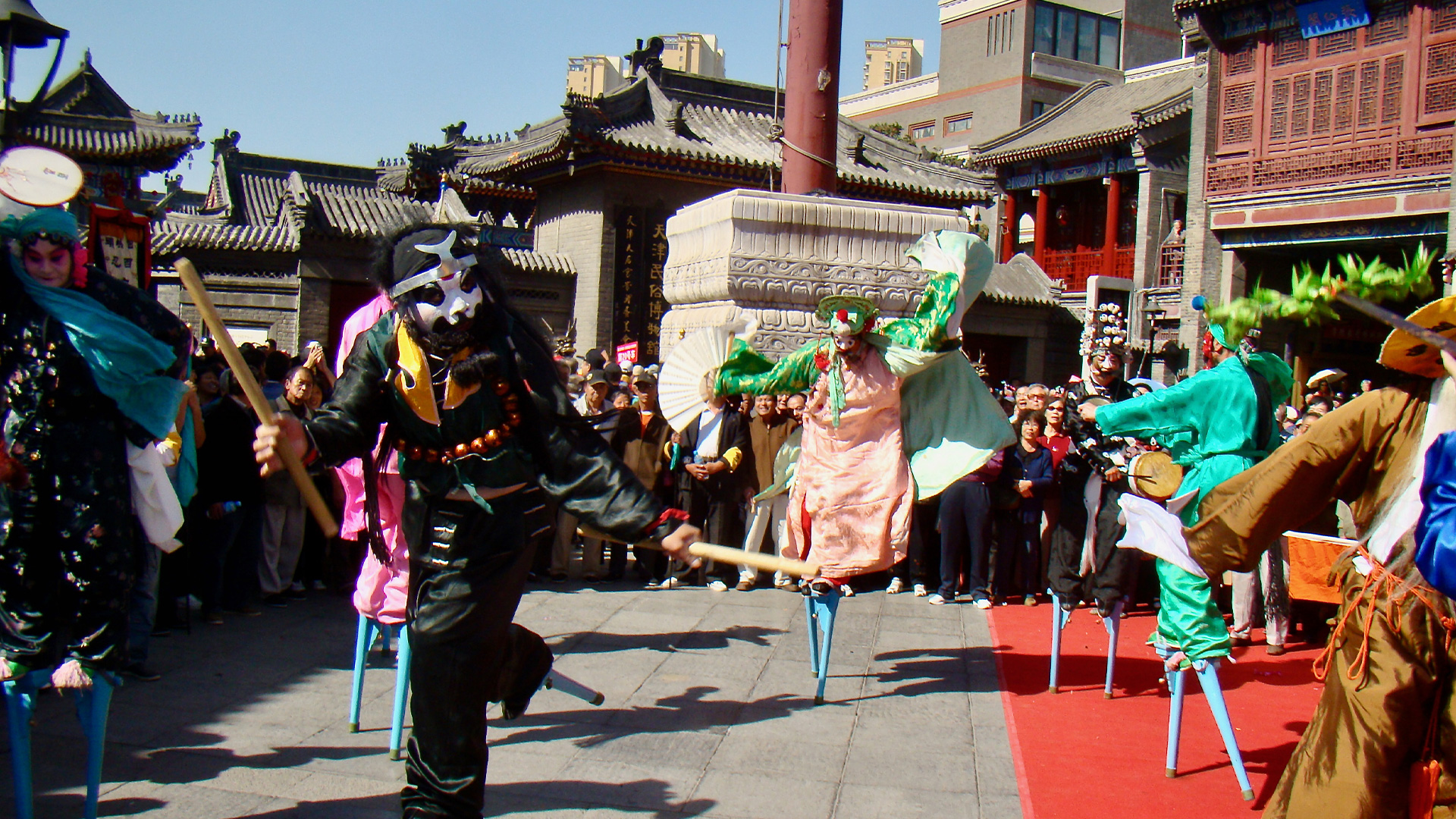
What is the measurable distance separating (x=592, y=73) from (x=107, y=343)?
215 ft

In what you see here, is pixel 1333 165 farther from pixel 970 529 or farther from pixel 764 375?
pixel 764 375

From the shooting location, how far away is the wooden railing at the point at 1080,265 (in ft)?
87.8

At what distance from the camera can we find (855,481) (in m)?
5.07

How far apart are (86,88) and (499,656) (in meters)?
32.5

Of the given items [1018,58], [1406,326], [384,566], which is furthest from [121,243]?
[1018,58]

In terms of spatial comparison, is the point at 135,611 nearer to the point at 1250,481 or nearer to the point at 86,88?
the point at 1250,481

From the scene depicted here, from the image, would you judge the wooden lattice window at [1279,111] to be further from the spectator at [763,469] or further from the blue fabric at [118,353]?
the blue fabric at [118,353]

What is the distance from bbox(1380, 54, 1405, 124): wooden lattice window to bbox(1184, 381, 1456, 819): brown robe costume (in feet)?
56.8

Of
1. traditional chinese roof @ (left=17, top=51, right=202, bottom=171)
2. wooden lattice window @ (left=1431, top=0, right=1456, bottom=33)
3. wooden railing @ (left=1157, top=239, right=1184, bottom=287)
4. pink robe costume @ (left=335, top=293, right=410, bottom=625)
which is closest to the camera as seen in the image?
pink robe costume @ (left=335, top=293, right=410, bottom=625)

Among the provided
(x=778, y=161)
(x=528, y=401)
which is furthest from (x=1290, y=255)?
(x=528, y=401)

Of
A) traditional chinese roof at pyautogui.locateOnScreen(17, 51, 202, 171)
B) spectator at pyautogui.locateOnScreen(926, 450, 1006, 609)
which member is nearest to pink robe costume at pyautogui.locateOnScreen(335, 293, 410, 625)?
spectator at pyautogui.locateOnScreen(926, 450, 1006, 609)

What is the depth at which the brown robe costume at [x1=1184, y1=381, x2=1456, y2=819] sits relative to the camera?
2.54 meters

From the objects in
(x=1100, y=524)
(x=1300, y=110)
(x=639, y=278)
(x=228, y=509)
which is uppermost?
(x=1300, y=110)

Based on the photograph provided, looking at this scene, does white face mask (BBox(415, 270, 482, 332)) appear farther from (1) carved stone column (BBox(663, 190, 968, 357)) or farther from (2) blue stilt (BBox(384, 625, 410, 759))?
(1) carved stone column (BBox(663, 190, 968, 357))
